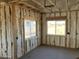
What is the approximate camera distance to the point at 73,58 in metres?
5.27

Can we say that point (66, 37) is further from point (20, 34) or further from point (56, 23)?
point (20, 34)

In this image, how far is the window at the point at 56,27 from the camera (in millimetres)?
7875

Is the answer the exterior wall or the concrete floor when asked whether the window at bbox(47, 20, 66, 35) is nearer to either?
the concrete floor

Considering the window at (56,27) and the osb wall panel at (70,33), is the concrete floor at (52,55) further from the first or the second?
the window at (56,27)

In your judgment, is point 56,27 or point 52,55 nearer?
point 52,55

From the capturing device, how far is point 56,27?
26.5 feet

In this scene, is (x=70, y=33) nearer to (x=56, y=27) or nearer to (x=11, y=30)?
(x=56, y=27)

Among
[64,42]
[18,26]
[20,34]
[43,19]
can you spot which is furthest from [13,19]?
[64,42]

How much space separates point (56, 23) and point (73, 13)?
146cm

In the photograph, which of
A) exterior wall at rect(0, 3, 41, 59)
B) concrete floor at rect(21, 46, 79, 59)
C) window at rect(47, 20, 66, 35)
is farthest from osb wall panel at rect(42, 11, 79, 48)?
exterior wall at rect(0, 3, 41, 59)

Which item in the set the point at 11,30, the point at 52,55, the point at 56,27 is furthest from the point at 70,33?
the point at 11,30

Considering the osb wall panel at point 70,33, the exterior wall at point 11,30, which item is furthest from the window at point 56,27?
the exterior wall at point 11,30

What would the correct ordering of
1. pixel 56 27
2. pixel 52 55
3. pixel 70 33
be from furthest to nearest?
1. pixel 56 27
2. pixel 70 33
3. pixel 52 55

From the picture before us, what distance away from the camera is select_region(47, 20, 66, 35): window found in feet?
25.8
